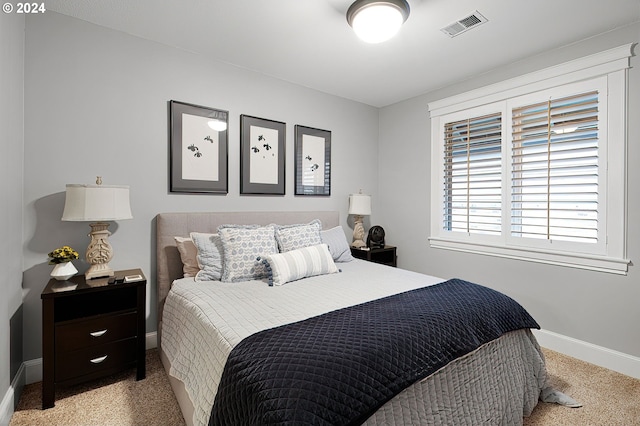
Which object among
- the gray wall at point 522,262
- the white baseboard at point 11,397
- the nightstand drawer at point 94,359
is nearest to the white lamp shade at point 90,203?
the nightstand drawer at point 94,359

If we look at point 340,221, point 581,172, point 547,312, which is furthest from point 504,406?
point 340,221

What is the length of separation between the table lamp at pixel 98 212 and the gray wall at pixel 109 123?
0.23 meters

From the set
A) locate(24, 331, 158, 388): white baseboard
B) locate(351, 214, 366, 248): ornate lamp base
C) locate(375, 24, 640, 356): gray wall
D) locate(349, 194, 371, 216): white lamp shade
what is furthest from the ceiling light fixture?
locate(24, 331, 158, 388): white baseboard

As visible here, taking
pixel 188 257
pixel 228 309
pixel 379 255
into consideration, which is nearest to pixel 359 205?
pixel 379 255

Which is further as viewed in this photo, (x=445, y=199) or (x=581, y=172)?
(x=445, y=199)

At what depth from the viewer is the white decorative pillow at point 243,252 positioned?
7.63 feet

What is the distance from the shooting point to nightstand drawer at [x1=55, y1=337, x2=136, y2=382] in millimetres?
1919

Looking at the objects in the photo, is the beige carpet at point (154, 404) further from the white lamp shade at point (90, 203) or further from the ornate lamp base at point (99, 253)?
the white lamp shade at point (90, 203)

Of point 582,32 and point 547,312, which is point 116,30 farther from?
point 547,312

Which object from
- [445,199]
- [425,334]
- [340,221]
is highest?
[445,199]

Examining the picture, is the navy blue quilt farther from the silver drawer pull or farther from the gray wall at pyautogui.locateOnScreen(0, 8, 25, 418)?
the gray wall at pyautogui.locateOnScreen(0, 8, 25, 418)

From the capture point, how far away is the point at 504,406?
162 centimetres

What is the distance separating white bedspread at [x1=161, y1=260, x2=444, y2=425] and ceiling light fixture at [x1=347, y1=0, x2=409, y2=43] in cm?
178

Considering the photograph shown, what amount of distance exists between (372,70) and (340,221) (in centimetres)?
177
